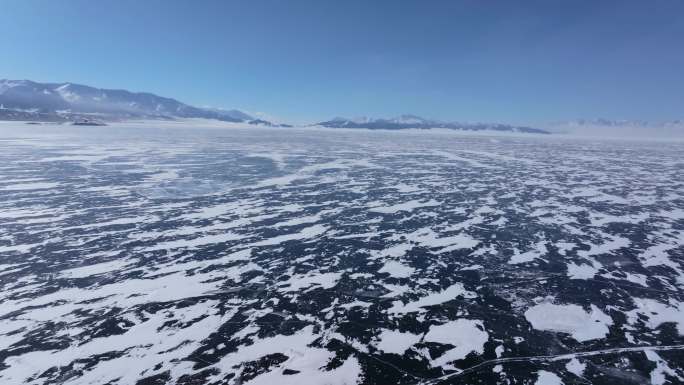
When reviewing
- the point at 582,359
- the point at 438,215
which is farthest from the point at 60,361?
the point at 438,215

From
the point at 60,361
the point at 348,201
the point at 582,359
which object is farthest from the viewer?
the point at 348,201

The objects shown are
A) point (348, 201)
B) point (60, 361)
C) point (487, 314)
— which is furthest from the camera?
point (348, 201)

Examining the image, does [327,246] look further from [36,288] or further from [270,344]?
[36,288]

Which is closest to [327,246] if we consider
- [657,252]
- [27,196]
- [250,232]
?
[250,232]

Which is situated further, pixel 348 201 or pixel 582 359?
pixel 348 201

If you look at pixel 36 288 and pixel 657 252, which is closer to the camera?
pixel 36 288

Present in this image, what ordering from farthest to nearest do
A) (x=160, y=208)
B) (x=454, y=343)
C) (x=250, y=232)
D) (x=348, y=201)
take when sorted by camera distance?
(x=348, y=201), (x=160, y=208), (x=250, y=232), (x=454, y=343)

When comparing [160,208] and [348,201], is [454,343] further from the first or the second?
[160,208]

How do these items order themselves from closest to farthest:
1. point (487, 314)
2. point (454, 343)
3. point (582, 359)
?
point (582, 359) < point (454, 343) < point (487, 314)
